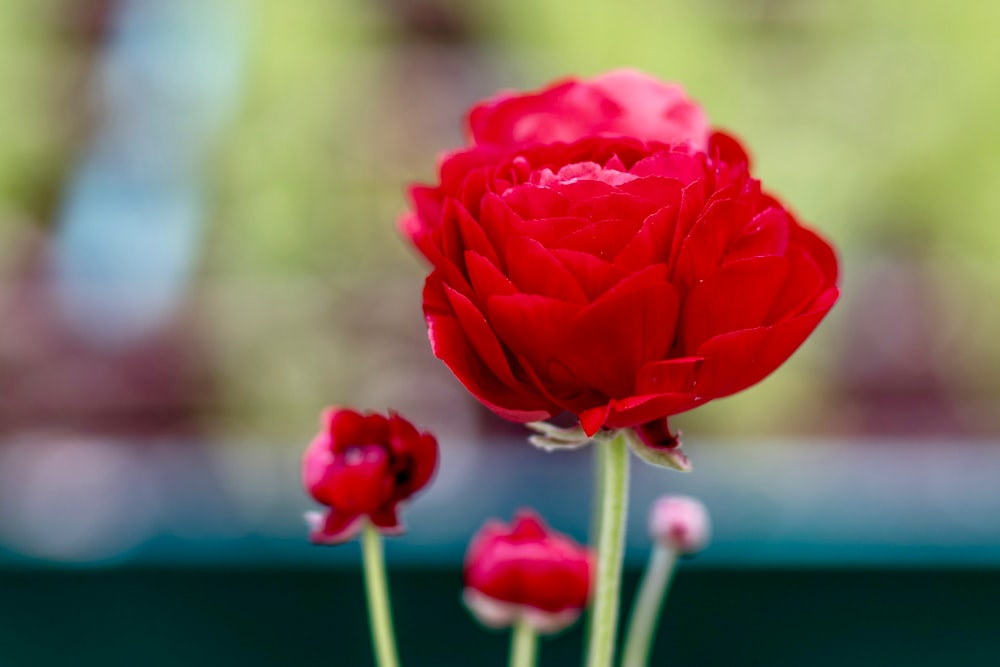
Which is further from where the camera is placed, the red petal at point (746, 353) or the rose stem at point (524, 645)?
the rose stem at point (524, 645)

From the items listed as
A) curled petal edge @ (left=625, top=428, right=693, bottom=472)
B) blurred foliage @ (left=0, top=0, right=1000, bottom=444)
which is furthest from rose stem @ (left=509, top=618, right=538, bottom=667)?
blurred foliage @ (left=0, top=0, right=1000, bottom=444)

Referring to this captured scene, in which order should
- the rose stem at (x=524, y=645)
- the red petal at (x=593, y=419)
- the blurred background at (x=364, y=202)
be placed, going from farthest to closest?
the blurred background at (x=364, y=202)
the rose stem at (x=524, y=645)
the red petal at (x=593, y=419)

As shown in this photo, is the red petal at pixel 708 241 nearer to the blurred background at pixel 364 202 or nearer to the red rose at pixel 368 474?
the red rose at pixel 368 474

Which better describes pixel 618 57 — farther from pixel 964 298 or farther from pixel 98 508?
pixel 98 508

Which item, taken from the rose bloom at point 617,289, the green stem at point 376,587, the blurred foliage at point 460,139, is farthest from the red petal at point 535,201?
the blurred foliage at point 460,139

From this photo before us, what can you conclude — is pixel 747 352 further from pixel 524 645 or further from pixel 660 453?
pixel 524 645

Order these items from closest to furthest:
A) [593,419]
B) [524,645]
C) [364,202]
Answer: [593,419] < [524,645] < [364,202]

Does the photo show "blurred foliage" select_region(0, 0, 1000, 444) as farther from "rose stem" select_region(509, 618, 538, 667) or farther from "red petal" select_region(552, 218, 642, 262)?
"red petal" select_region(552, 218, 642, 262)

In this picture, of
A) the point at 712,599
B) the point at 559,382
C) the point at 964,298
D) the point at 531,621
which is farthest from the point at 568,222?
the point at 964,298

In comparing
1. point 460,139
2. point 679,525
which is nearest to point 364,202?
point 460,139
